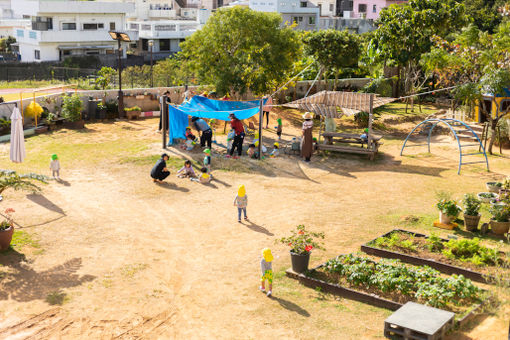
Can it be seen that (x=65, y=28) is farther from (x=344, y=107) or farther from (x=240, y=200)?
(x=240, y=200)

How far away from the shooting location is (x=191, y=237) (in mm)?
14852

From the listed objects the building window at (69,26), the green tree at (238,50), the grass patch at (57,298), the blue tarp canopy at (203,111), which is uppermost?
the building window at (69,26)

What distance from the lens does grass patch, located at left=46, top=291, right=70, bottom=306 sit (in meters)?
11.0

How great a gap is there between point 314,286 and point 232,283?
1.73 metres

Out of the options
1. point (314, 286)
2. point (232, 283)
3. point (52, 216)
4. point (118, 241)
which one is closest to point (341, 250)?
point (314, 286)

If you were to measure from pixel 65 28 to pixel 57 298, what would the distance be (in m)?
45.2

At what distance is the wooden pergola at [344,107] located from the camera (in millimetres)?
22578

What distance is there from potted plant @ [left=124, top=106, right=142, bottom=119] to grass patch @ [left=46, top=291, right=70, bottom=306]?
57.8ft

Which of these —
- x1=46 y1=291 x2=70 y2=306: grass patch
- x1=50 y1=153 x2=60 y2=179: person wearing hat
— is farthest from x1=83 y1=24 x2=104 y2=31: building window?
x1=46 y1=291 x2=70 y2=306: grass patch

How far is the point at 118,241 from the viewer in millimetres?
14164

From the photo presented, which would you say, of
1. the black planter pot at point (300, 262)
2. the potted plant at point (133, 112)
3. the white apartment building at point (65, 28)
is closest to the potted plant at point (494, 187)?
the black planter pot at point (300, 262)

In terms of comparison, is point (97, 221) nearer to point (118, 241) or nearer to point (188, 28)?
point (118, 241)

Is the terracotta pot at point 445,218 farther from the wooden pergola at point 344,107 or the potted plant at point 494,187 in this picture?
the wooden pergola at point 344,107

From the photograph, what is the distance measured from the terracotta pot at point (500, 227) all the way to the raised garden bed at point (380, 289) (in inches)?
141
